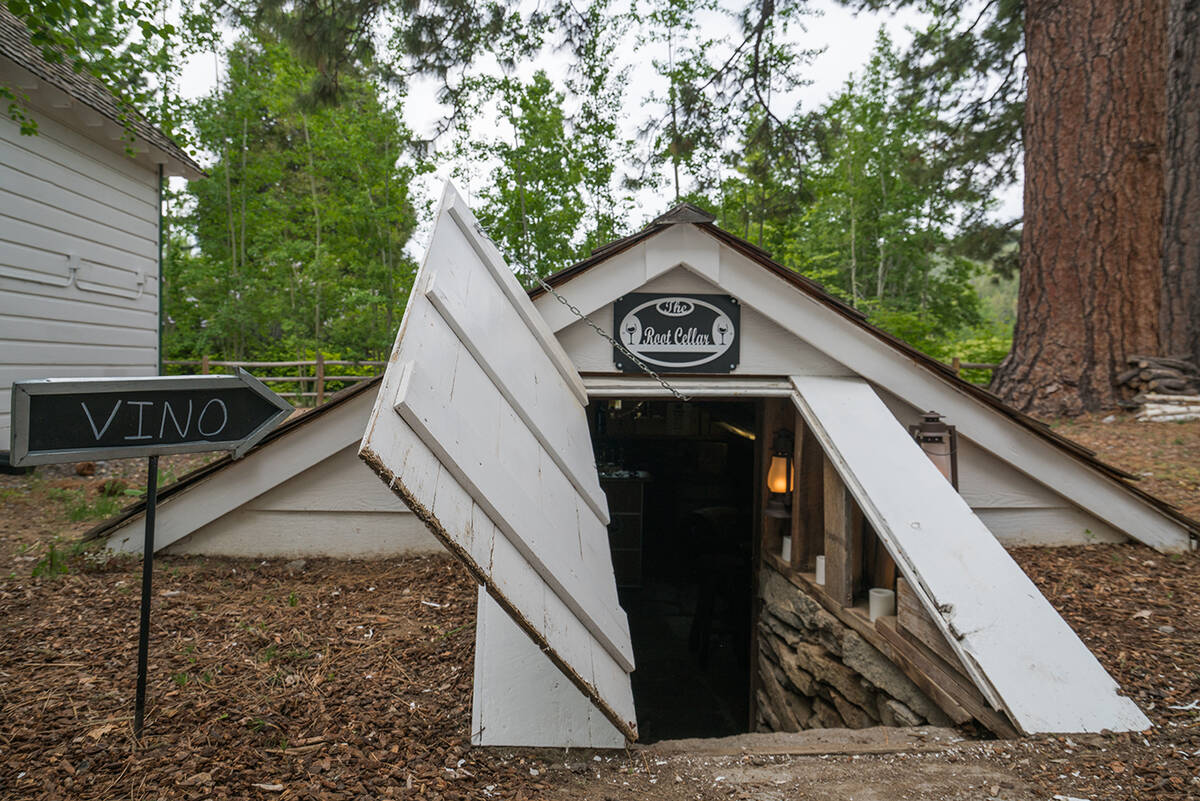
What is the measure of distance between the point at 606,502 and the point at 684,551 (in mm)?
4922

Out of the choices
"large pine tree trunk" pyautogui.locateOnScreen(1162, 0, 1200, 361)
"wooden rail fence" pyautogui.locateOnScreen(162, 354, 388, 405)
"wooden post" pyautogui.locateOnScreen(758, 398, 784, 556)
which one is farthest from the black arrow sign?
"large pine tree trunk" pyautogui.locateOnScreen(1162, 0, 1200, 361)

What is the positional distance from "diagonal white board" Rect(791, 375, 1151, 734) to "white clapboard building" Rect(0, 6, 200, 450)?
21.8ft

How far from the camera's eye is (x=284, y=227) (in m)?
18.2

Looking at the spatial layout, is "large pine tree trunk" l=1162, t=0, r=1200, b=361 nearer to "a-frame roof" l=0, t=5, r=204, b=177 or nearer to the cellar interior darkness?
the cellar interior darkness

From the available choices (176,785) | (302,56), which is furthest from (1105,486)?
(302,56)

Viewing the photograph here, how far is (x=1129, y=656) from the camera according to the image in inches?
100

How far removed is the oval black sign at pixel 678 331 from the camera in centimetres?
355

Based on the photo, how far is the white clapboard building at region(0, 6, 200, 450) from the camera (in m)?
6.26

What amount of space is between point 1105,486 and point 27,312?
9535 mm

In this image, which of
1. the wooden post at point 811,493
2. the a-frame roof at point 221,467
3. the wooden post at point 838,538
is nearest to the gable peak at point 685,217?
the wooden post at point 811,493

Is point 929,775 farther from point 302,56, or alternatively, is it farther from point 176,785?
point 302,56

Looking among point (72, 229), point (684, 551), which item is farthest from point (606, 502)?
point (72, 229)

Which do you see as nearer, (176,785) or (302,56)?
(176,785)

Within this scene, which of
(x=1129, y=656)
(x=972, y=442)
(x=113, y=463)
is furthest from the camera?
(x=113, y=463)
